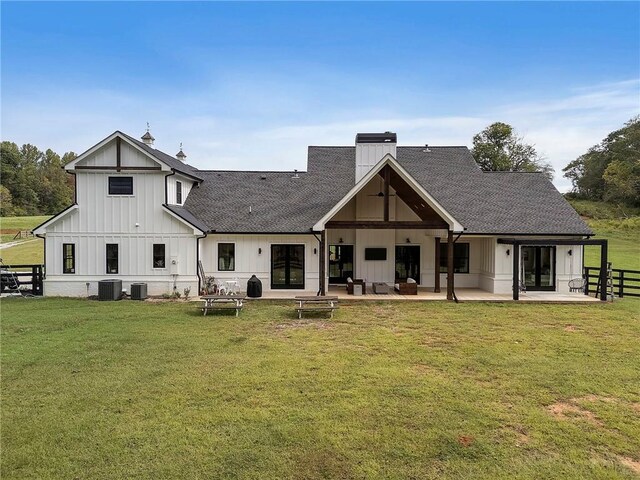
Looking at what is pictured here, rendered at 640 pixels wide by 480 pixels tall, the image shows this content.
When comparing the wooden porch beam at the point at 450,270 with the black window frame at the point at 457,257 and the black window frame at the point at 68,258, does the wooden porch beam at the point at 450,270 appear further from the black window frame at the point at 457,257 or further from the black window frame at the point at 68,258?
the black window frame at the point at 68,258

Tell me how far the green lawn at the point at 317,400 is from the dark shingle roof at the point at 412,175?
6.71 meters

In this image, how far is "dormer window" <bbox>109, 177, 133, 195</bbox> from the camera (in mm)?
16594

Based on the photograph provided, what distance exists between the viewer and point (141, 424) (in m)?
5.64

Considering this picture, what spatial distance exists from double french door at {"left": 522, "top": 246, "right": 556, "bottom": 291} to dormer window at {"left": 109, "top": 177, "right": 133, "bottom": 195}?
16.8 meters

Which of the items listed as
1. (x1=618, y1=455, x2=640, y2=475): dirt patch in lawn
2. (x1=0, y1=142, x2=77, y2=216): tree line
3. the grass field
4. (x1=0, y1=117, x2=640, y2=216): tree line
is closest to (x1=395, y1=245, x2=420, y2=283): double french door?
(x1=618, y1=455, x2=640, y2=475): dirt patch in lawn

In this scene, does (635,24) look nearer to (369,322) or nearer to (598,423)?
(369,322)

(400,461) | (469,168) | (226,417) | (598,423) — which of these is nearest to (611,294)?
(469,168)

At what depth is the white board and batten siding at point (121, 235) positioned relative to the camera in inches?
646

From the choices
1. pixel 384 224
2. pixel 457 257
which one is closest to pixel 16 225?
pixel 384 224

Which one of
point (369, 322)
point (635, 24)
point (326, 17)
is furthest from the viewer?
point (326, 17)

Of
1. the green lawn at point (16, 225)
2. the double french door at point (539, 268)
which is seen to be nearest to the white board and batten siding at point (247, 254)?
the double french door at point (539, 268)

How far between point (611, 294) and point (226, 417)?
16377 mm

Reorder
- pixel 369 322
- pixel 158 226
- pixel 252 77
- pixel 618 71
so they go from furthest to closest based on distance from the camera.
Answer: pixel 252 77 → pixel 618 71 → pixel 158 226 → pixel 369 322

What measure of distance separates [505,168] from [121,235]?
41613mm
